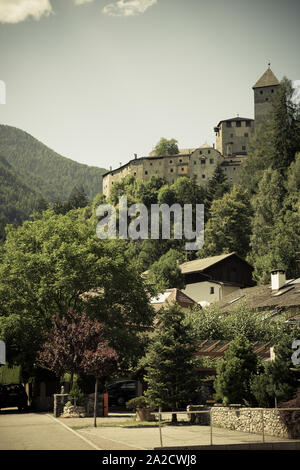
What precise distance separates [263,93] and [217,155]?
24.5m

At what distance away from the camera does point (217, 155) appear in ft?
537

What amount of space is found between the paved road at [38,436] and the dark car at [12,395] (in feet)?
14.3

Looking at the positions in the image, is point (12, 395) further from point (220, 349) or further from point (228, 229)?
point (228, 229)

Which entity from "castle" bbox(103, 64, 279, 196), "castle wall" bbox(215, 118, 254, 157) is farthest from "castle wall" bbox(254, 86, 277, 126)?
"castle wall" bbox(215, 118, 254, 157)

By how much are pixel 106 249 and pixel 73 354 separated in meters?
Result: 12.3

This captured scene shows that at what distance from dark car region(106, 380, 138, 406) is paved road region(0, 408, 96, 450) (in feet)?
35.7

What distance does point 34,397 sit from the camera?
34.7 metres

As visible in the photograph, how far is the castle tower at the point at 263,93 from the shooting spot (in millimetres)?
167625

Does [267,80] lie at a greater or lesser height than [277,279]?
greater

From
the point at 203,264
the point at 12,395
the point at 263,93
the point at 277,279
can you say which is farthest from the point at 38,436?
the point at 263,93

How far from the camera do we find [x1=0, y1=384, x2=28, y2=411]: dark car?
31.5 m

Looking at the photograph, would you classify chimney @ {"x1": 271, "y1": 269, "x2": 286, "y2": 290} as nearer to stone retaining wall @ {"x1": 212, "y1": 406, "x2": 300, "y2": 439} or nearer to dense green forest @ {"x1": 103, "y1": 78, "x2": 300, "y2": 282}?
dense green forest @ {"x1": 103, "y1": 78, "x2": 300, "y2": 282}
